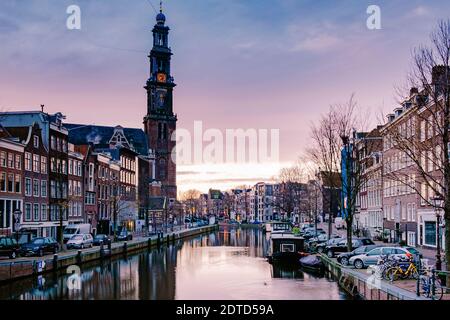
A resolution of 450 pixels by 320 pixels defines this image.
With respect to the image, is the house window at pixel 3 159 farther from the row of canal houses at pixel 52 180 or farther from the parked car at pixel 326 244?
the parked car at pixel 326 244

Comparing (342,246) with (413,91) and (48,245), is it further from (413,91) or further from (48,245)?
(48,245)

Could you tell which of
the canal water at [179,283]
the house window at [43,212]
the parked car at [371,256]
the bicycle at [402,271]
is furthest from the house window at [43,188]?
the bicycle at [402,271]

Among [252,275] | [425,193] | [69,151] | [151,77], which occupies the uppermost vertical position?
[151,77]

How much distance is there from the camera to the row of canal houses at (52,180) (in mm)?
61009

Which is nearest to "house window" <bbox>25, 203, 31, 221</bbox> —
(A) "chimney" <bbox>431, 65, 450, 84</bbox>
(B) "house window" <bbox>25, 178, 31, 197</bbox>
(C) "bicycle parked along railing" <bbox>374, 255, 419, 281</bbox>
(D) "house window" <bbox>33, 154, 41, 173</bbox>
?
(B) "house window" <bbox>25, 178, 31, 197</bbox>

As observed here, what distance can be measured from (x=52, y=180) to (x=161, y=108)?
8613 cm

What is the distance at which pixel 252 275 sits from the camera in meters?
47.4

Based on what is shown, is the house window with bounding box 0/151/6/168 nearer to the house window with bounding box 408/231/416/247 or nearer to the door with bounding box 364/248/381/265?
the door with bounding box 364/248/381/265

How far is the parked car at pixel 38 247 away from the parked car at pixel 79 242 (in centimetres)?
784

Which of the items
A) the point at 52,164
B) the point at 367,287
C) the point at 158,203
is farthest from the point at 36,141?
the point at 158,203

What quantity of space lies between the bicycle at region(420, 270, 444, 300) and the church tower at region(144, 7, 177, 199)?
13219 cm
